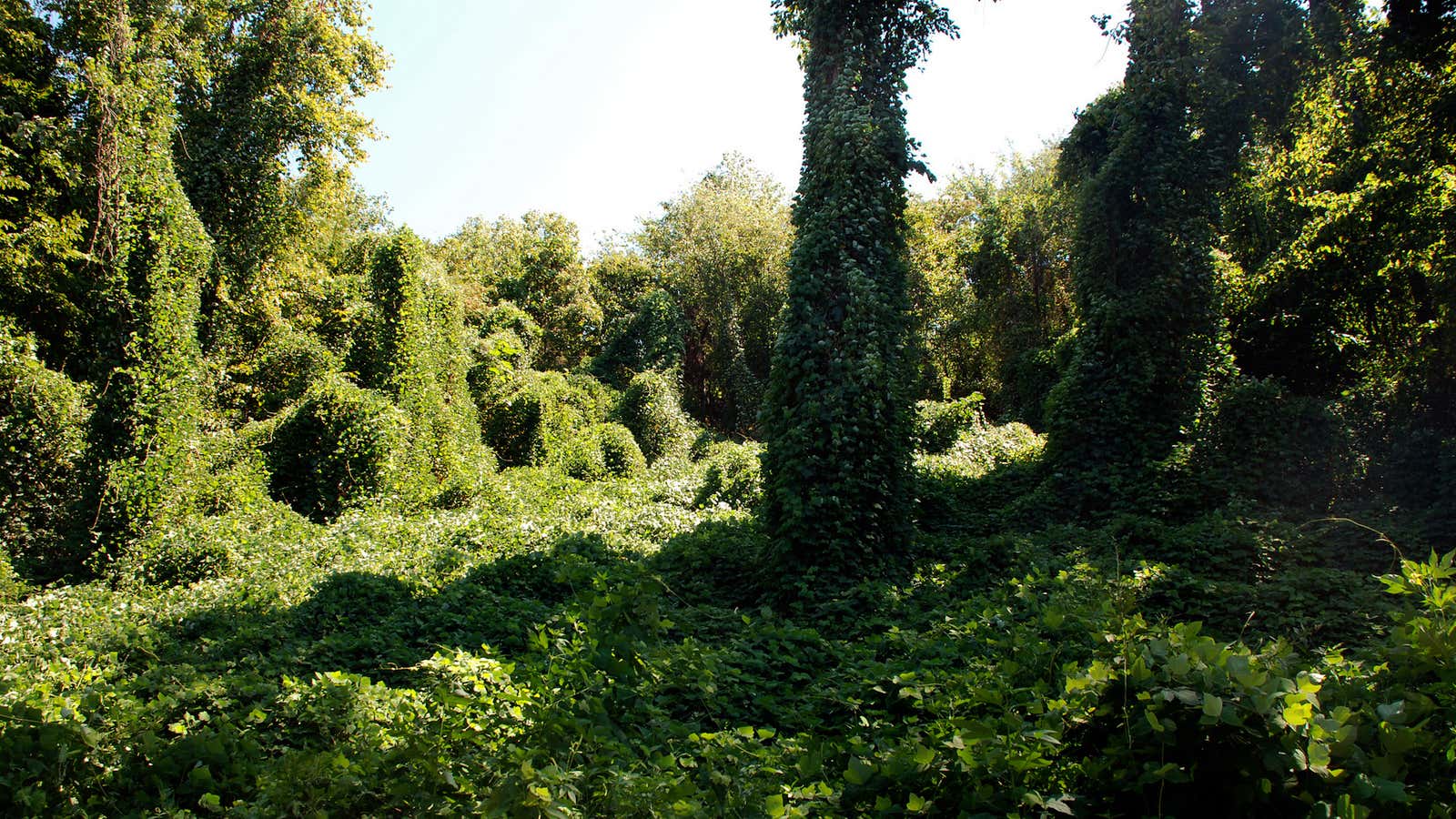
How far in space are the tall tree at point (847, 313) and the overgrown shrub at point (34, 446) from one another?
9.03m

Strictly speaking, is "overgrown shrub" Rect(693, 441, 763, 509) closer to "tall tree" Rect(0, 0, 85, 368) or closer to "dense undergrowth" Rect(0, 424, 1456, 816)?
"dense undergrowth" Rect(0, 424, 1456, 816)

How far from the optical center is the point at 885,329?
7.54m

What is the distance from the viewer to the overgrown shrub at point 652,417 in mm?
19453

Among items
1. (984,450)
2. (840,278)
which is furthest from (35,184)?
(984,450)

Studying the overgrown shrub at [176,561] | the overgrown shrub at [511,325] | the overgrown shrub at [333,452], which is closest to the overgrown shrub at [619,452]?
the overgrown shrub at [333,452]

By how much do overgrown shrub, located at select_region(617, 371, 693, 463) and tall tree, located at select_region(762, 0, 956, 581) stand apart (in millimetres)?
11763

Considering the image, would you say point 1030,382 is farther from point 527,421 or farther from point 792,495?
point 792,495

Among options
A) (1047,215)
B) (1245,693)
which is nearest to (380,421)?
(1245,693)

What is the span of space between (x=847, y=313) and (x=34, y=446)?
10.9m

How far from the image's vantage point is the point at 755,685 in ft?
14.2

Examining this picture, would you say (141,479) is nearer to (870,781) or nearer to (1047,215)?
(870,781)

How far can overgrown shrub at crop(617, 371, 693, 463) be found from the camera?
766 inches

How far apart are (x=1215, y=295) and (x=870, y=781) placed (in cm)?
989


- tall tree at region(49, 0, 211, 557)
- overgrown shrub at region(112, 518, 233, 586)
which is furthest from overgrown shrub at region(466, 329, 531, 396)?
overgrown shrub at region(112, 518, 233, 586)
